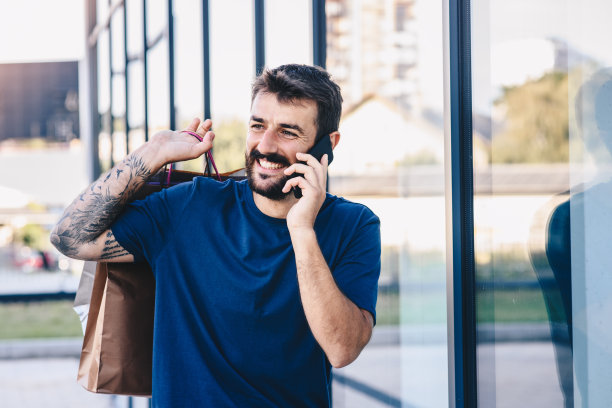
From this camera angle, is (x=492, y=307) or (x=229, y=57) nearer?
(x=492, y=307)

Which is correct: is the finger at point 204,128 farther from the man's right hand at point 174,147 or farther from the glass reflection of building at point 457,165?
the glass reflection of building at point 457,165

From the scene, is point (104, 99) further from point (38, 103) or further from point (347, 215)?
point (347, 215)

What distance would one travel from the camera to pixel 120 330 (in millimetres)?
1957

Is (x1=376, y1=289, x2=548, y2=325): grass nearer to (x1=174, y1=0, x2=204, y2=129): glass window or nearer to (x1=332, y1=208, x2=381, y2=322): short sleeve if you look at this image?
(x1=332, y1=208, x2=381, y2=322): short sleeve

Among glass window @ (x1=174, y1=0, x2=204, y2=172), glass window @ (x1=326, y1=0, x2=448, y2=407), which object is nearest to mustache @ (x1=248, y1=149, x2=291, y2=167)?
glass window @ (x1=326, y1=0, x2=448, y2=407)

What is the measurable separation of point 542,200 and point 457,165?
0.59 m

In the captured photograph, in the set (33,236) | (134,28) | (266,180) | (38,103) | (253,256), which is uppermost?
(38,103)

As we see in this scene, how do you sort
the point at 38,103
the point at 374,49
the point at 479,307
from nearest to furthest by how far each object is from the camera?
1. the point at 479,307
2. the point at 374,49
3. the point at 38,103

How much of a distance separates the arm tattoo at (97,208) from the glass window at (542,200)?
1168 mm

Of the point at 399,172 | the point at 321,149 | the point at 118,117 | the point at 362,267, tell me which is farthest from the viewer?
the point at 118,117

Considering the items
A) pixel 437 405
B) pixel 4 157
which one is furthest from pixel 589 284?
pixel 4 157

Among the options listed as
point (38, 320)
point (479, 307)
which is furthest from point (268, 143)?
point (38, 320)

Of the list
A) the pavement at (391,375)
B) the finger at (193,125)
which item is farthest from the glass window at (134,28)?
the finger at (193,125)

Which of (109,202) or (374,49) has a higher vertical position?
(374,49)
